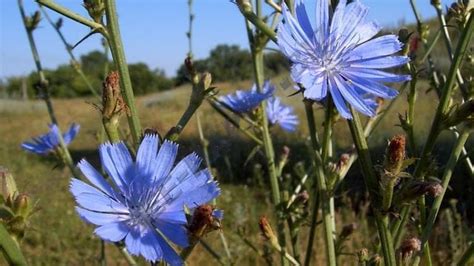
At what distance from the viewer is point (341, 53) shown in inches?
47.3

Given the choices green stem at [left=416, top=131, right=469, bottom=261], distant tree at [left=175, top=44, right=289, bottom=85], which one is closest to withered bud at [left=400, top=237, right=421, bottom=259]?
green stem at [left=416, top=131, right=469, bottom=261]

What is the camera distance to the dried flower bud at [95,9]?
1.17m

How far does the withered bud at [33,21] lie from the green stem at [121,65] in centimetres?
148

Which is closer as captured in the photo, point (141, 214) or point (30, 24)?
point (141, 214)

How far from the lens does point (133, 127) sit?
1034 mm

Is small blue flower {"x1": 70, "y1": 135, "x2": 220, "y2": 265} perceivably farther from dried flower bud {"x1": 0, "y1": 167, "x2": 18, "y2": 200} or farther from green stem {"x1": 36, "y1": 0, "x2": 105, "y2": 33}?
green stem {"x1": 36, "y1": 0, "x2": 105, "y2": 33}

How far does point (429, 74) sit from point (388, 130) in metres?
8.13

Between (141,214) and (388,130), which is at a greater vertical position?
(141,214)

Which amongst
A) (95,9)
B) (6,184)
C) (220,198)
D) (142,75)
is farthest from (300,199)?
(142,75)

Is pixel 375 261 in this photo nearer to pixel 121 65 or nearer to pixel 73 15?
pixel 121 65

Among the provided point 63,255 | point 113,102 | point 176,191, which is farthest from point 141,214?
point 63,255

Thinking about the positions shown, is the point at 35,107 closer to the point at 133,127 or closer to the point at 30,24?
the point at 30,24

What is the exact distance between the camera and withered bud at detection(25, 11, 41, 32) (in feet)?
8.02

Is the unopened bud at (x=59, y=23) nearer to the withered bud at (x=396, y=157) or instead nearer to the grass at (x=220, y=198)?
the grass at (x=220, y=198)
